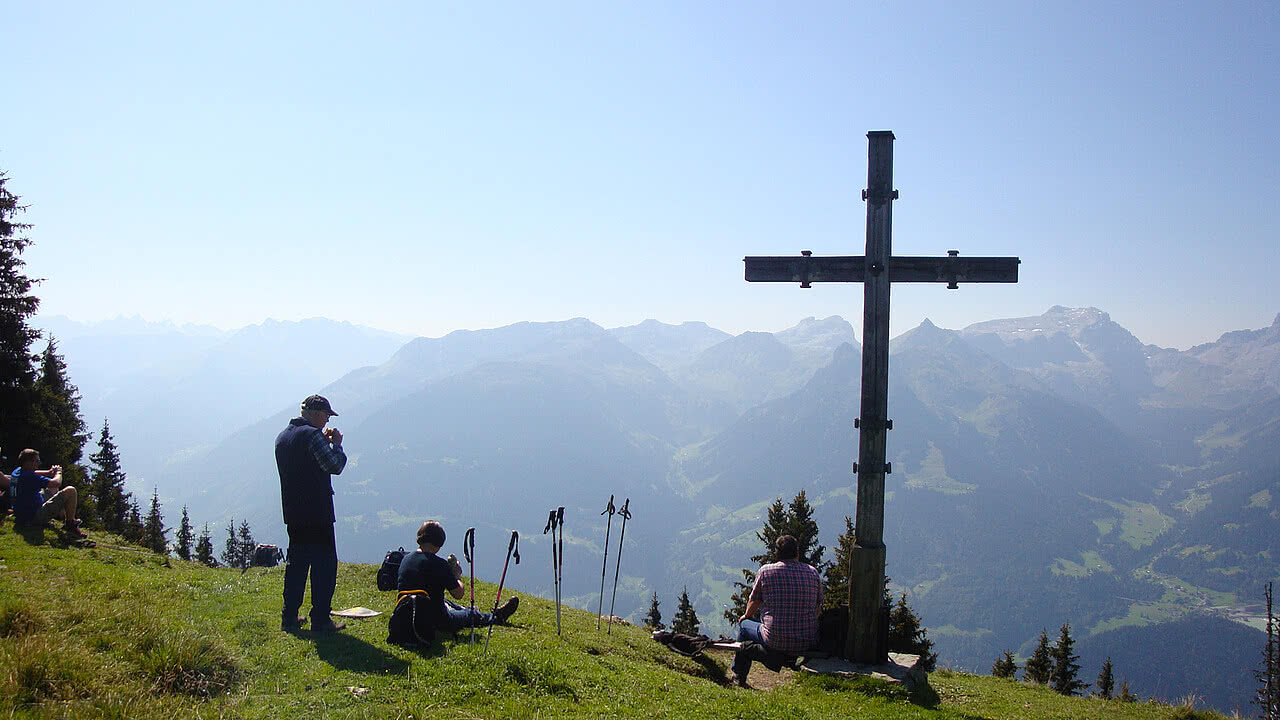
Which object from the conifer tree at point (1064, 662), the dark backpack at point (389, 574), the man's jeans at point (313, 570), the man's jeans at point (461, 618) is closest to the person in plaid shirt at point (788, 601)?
the man's jeans at point (461, 618)

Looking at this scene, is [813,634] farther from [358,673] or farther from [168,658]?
[168,658]

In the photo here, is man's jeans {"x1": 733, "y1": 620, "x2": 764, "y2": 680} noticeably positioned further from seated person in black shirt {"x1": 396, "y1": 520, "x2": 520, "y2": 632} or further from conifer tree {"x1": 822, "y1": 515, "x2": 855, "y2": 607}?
conifer tree {"x1": 822, "y1": 515, "x2": 855, "y2": 607}

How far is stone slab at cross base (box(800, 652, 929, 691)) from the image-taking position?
38.0 ft

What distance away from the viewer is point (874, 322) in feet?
42.4

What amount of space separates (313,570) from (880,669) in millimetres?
9575

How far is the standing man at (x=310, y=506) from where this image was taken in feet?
33.3

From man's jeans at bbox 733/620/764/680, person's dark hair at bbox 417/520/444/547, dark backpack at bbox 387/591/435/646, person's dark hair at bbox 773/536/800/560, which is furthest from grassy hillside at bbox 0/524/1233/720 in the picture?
person's dark hair at bbox 773/536/800/560

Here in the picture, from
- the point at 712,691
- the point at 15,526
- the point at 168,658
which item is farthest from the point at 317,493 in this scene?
the point at 15,526

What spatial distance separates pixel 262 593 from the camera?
14.6 m

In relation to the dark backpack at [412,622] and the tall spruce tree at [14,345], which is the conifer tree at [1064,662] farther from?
the tall spruce tree at [14,345]

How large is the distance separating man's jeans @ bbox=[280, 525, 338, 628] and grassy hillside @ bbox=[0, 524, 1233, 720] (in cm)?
39

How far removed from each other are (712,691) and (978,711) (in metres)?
5.53

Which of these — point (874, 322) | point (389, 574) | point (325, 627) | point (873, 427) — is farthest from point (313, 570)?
point (874, 322)

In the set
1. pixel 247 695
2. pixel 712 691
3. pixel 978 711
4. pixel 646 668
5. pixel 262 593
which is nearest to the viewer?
pixel 247 695
